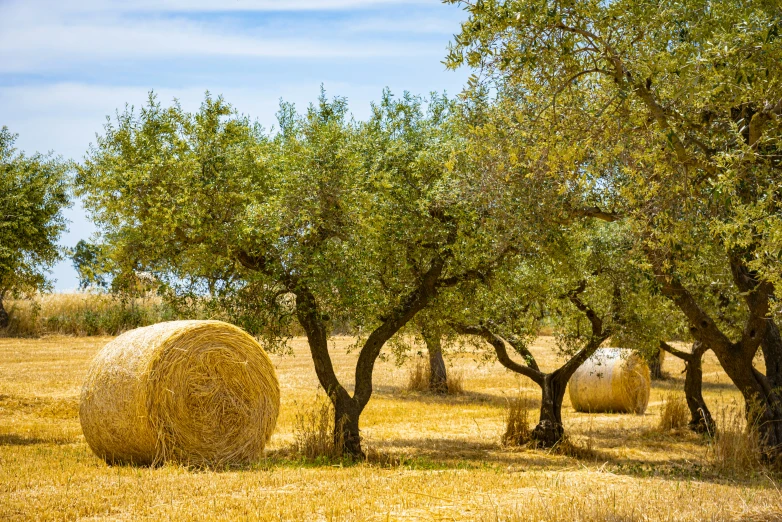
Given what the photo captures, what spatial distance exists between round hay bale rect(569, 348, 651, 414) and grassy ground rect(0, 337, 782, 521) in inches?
81.4

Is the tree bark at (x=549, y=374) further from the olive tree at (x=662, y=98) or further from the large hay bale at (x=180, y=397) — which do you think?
the olive tree at (x=662, y=98)

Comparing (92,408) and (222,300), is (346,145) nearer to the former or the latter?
(222,300)

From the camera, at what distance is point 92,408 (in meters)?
11.5

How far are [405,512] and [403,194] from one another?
6.27 m

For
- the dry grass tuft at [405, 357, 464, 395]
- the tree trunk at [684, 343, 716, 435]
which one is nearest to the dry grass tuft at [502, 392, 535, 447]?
the tree trunk at [684, 343, 716, 435]

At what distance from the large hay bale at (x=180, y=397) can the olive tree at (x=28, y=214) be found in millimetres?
4305

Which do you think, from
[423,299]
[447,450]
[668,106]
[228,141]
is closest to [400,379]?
[447,450]

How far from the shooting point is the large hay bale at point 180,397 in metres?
11.4

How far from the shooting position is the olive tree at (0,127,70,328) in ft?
48.5

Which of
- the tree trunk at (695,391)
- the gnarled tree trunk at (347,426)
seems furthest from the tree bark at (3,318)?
the tree trunk at (695,391)

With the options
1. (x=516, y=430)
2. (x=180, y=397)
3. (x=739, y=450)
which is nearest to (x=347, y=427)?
(x=180, y=397)

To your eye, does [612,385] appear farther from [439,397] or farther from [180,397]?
[180,397]

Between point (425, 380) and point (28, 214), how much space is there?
1483 cm

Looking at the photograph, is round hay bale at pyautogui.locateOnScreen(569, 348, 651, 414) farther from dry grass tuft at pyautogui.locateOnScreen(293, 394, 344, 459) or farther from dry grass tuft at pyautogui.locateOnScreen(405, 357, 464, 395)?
dry grass tuft at pyautogui.locateOnScreen(293, 394, 344, 459)
